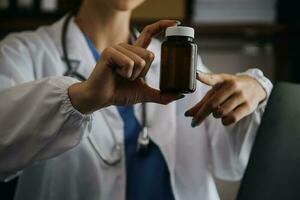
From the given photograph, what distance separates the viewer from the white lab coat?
2.26ft

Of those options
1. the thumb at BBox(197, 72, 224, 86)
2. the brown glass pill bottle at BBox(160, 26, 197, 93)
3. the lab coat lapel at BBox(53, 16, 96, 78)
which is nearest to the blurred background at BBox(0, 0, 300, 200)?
the lab coat lapel at BBox(53, 16, 96, 78)

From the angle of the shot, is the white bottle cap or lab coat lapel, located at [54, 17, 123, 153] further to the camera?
lab coat lapel, located at [54, 17, 123, 153]

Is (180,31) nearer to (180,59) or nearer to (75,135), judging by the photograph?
(180,59)

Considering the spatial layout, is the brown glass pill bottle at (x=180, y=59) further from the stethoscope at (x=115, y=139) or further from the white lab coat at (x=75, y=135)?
the stethoscope at (x=115, y=139)

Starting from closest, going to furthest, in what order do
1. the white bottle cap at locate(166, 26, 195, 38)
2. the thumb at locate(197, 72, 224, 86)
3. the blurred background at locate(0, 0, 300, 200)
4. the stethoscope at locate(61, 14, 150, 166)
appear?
the white bottle cap at locate(166, 26, 195, 38)
the thumb at locate(197, 72, 224, 86)
the stethoscope at locate(61, 14, 150, 166)
the blurred background at locate(0, 0, 300, 200)

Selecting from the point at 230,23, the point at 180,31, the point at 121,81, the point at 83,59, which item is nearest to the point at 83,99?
the point at 121,81

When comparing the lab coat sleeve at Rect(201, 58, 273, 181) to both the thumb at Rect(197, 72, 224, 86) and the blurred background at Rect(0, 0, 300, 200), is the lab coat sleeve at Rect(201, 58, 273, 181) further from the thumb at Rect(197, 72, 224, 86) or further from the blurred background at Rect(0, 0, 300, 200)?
the blurred background at Rect(0, 0, 300, 200)

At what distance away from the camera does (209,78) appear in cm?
74

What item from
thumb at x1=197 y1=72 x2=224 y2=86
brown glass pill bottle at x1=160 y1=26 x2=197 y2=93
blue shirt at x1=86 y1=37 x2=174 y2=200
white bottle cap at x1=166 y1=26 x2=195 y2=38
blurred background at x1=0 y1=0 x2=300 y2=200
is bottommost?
blue shirt at x1=86 y1=37 x2=174 y2=200

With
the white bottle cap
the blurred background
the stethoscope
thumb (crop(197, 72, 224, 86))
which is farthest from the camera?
the blurred background

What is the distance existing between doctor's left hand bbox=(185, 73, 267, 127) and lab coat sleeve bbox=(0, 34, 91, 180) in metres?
0.19

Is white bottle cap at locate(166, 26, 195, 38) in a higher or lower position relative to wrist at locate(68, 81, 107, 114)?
higher

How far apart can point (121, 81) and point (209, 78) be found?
15cm

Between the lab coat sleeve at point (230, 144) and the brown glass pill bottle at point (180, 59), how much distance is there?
0.96ft
